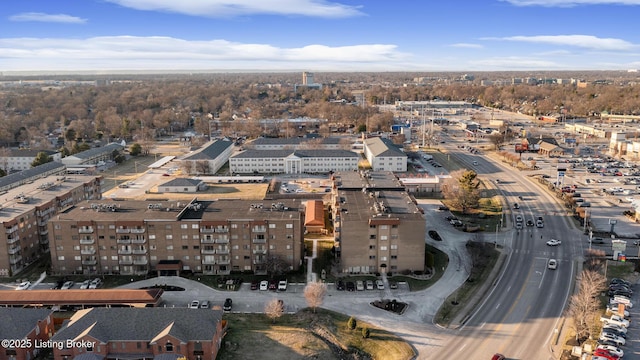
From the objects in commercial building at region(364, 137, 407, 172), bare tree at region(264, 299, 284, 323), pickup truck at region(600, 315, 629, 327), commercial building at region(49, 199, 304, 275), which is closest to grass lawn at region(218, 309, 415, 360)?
bare tree at region(264, 299, 284, 323)

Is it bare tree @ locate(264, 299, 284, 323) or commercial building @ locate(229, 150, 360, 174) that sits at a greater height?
commercial building @ locate(229, 150, 360, 174)

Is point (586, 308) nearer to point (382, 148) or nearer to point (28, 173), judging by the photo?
point (382, 148)

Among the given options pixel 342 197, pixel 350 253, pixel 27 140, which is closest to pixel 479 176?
pixel 342 197

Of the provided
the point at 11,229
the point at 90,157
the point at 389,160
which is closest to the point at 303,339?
the point at 11,229

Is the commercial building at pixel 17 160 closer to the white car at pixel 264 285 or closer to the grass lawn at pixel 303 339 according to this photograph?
the white car at pixel 264 285

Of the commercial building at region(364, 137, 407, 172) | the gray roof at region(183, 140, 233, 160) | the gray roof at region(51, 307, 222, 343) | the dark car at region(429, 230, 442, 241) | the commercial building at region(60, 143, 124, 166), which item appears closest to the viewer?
the gray roof at region(51, 307, 222, 343)

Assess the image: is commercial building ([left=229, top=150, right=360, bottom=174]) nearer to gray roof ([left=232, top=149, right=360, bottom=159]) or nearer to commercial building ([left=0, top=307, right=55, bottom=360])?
gray roof ([left=232, top=149, right=360, bottom=159])

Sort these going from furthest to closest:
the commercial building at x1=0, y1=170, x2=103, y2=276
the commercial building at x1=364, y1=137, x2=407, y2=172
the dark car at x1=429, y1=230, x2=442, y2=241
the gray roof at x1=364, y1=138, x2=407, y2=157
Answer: the gray roof at x1=364, y1=138, x2=407, y2=157 < the commercial building at x1=364, y1=137, x2=407, y2=172 < the dark car at x1=429, y1=230, x2=442, y2=241 < the commercial building at x1=0, y1=170, x2=103, y2=276
